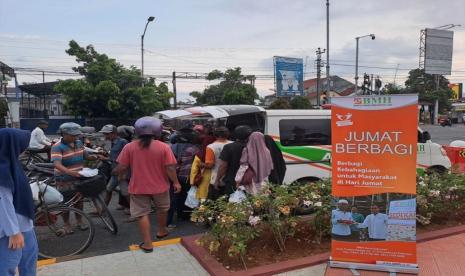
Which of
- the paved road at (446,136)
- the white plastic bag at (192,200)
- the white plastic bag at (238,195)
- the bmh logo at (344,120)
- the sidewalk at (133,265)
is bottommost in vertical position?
the paved road at (446,136)

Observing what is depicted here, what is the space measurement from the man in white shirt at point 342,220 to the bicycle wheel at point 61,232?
296cm

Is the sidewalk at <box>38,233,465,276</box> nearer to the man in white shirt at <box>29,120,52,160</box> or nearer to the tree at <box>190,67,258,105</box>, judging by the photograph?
the man in white shirt at <box>29,120,52,160</box>

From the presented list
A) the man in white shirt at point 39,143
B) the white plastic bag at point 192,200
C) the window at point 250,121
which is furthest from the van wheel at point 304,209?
the man in white shirt at point 39,143

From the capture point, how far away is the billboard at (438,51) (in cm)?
3816

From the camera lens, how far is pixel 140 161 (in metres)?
5.07

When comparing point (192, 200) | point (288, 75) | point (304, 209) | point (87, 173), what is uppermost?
point (288, 75)

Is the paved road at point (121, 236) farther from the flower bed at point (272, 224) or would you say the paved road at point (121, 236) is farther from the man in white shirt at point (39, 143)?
the man in white shirt at point (39, 143)

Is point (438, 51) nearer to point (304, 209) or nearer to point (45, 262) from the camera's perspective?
point (304, 209)

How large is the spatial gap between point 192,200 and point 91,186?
1.46 m

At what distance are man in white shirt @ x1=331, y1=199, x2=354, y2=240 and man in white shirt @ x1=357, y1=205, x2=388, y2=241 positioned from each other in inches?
6.0

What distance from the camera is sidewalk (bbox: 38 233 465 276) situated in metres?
4.24

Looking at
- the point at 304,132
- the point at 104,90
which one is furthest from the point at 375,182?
the point at 104,90

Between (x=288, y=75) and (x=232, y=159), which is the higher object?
(x=288, y=75)

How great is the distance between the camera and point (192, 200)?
6.17 meters
